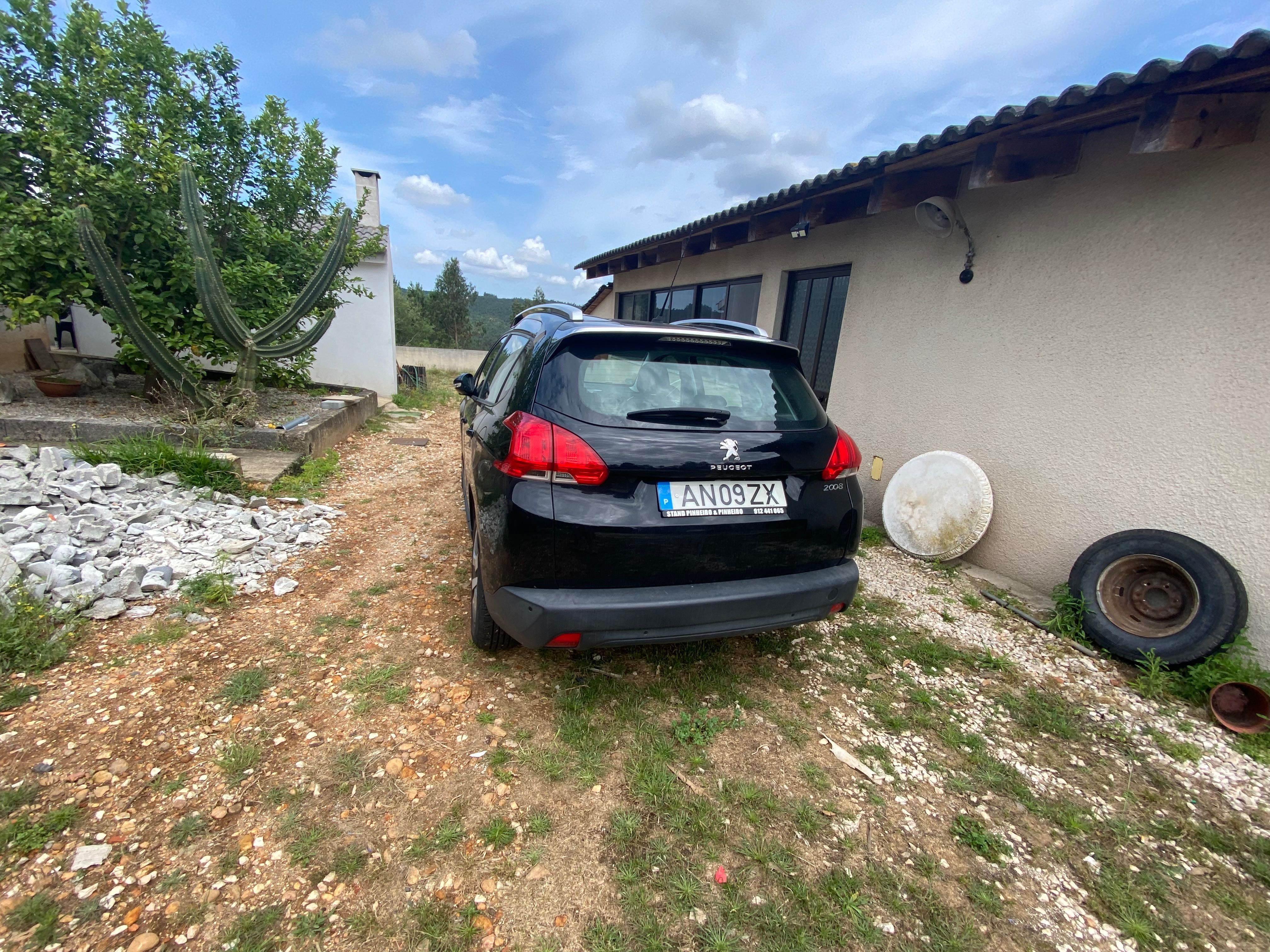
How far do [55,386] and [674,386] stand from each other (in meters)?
8.11

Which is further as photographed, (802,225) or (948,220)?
(802,225)

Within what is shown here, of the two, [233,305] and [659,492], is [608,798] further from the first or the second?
[233,305]

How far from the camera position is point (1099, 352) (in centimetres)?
336

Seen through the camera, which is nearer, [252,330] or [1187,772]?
[1187,772]

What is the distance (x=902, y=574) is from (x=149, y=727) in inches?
175

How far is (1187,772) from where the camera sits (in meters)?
2.19

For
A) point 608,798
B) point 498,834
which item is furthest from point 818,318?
point 498,834

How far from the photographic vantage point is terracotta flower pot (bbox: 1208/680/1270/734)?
2408 millimetres

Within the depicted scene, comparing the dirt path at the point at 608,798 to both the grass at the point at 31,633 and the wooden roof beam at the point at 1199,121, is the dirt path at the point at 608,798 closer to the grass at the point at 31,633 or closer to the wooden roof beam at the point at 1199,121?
the grass at the point at 31,633

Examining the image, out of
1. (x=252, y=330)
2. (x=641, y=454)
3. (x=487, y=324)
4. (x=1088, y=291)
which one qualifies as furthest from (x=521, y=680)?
(x=487, y=324)

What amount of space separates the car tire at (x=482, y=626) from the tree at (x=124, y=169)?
18.0 feet

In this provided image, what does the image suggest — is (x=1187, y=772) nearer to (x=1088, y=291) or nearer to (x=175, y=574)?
(x=1088, y=291)

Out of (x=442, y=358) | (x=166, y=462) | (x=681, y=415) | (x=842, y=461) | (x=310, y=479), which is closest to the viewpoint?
(x=681, y=415)

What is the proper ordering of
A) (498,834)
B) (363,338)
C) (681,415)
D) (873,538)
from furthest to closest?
1. (363,338)
2. (873,538)
3. (681,415)
4. (498,834)
